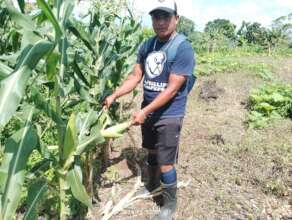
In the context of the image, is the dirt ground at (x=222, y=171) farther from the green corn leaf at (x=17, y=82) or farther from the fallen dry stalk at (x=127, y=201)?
the green corn leaf at (x=17, y=82)

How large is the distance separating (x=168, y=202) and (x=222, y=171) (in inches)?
36.2

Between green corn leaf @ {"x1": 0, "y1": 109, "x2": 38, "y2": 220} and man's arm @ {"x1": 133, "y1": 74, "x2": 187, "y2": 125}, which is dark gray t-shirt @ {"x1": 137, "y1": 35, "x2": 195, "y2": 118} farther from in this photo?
green corn leaf @ {"x1": 0, "y1": 109, "x2": 38, "y2": 220}

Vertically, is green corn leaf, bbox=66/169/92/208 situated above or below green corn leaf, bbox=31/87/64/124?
below

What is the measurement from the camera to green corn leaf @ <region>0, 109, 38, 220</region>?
80.6 inches

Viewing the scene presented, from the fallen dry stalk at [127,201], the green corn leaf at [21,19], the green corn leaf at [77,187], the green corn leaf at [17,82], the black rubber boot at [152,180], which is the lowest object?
the fallen dry stalk at [127,201]

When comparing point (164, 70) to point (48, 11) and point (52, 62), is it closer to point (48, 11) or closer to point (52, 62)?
point (52, 62)

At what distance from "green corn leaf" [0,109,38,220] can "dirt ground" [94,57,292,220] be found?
1523mm

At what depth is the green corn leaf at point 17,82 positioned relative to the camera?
5.80ft

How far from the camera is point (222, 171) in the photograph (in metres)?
4.30

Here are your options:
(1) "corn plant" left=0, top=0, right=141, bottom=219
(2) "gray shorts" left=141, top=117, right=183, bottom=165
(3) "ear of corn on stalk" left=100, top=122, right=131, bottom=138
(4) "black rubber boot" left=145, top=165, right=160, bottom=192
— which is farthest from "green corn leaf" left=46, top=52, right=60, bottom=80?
(4) "black rubber boot" left=145, top=165, right=160, bottom=192

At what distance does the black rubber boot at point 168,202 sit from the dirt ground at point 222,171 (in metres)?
0.10

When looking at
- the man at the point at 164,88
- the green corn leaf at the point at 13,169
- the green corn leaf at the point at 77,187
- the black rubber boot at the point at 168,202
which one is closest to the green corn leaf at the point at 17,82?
the green corn leaf at the point at 13,169

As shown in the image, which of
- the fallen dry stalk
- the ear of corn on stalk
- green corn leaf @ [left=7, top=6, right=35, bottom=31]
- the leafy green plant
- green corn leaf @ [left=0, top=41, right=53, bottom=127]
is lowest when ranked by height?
the fallen dry stalk

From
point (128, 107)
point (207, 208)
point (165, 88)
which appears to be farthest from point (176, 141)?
point (128, 107)
